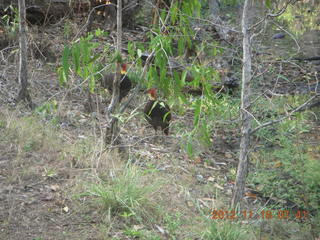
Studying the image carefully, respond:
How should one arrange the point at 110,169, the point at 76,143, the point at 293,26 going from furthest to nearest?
the point at 293,26 → the point at 76,143 → the point at 110,169

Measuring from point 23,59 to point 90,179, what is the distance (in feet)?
7.40

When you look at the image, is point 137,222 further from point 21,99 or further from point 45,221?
point 21,99

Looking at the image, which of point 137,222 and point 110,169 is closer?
point 137,222

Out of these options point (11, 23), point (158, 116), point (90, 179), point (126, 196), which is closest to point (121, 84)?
point (158, 116)

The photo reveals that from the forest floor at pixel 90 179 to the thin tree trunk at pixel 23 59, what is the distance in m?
0.23

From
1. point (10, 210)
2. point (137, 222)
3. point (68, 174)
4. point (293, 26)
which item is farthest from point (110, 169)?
point (293, 26)

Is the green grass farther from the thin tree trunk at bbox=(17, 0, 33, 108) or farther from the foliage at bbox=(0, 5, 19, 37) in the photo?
the foliage at bbox=(0, 5, 19, 37)

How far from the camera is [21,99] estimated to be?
588cm

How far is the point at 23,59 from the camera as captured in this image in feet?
18.6

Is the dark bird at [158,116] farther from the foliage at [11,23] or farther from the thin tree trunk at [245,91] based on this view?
the foliage at [11,23]

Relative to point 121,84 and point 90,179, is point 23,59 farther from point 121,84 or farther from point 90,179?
point 90,179

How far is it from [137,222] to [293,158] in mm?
2581
